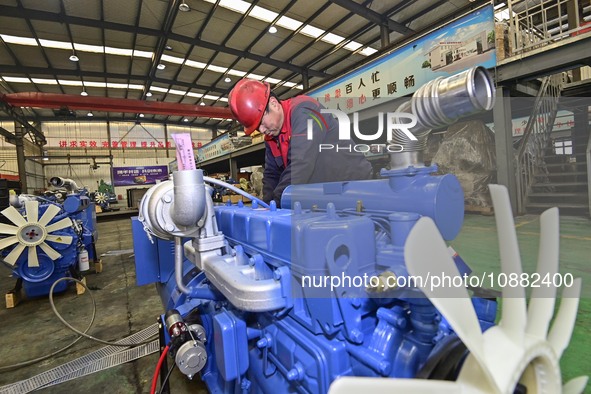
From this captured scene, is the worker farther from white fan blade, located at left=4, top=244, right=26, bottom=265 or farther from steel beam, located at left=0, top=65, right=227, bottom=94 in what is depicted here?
steel beam, located at left=0, top=65, right=227, bottom=94

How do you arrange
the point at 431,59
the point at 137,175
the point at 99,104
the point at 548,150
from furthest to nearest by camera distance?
the point at 137,175 < the point at 99,104 < the point at 548,150 < the point at 431,59

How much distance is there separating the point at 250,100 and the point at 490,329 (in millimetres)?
1142

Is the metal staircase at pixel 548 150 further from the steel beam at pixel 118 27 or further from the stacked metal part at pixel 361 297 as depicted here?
the steel beam at pixel 118 27

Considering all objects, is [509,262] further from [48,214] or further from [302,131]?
[48,214]

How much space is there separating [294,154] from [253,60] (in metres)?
8.34

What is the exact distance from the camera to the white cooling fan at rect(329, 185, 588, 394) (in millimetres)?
428

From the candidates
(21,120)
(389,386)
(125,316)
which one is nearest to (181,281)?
(389,386)

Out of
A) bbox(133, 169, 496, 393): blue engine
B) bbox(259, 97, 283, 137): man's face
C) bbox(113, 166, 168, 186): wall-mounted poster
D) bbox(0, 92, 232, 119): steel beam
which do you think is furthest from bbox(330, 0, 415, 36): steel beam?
bbox(113, 166, 168, 186): wall-mounted poster

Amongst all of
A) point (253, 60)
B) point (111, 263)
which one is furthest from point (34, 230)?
point (253, 60)

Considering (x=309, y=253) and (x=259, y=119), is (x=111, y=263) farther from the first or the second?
(x=309, y=253)

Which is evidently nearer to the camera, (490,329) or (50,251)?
(490,329)

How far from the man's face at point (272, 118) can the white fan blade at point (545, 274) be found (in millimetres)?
1081

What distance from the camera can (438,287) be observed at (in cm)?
45

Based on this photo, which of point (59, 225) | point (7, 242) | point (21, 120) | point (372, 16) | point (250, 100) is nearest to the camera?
point (250, 100)
